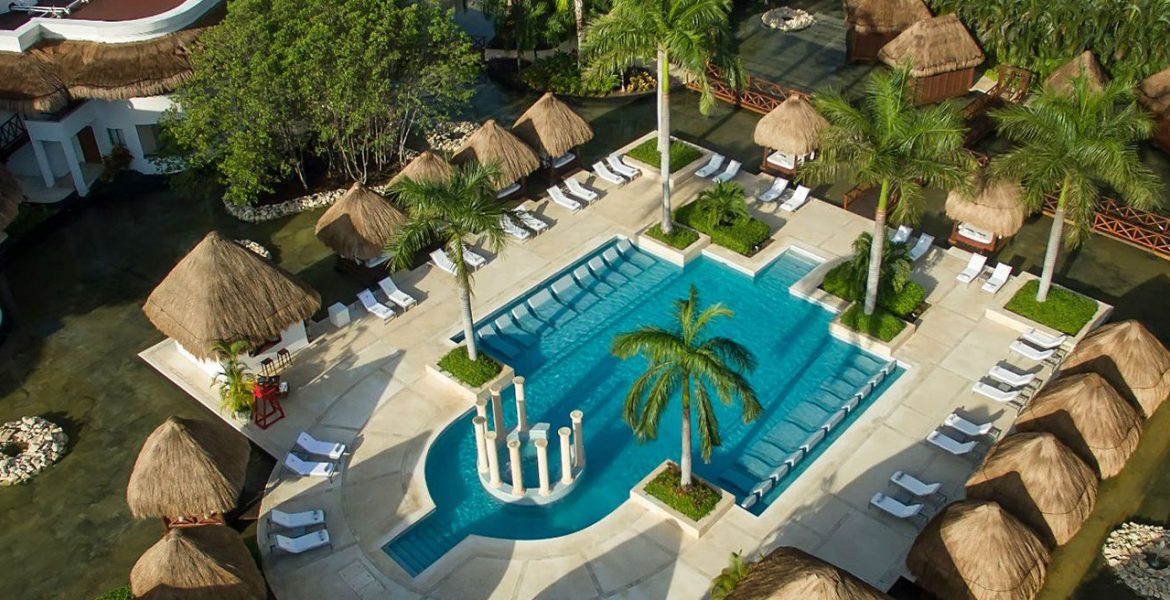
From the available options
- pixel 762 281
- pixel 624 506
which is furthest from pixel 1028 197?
pixel 624 506

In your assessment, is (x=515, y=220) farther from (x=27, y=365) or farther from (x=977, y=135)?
(x=977, y=135)

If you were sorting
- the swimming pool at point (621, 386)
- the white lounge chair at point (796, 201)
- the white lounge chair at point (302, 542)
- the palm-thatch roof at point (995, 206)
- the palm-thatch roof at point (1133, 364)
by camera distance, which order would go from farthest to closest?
the white lounge chair at point (796, 201), the palm-thatch roof at point (995, 206), the palm-thatch roof at point (1133, 364), the swimming pool at point (621, 386), the white lounge chair at point (302, 542)

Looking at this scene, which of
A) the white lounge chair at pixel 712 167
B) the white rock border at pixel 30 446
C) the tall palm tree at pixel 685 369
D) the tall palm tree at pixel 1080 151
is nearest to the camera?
the tall palm tree at pixel 685 369

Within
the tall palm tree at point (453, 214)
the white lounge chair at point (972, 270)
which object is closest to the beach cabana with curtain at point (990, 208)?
the white lounge chair at point (972, 270)

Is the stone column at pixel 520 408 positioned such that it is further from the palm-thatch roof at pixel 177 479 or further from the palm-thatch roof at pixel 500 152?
the palm-thatch roof at pixel 500 152

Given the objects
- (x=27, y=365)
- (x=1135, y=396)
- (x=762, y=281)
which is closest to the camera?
(x=1135, y=396)

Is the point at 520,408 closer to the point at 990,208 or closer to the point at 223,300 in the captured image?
the point at 223,300

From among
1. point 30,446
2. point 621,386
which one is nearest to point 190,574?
point 30,446
